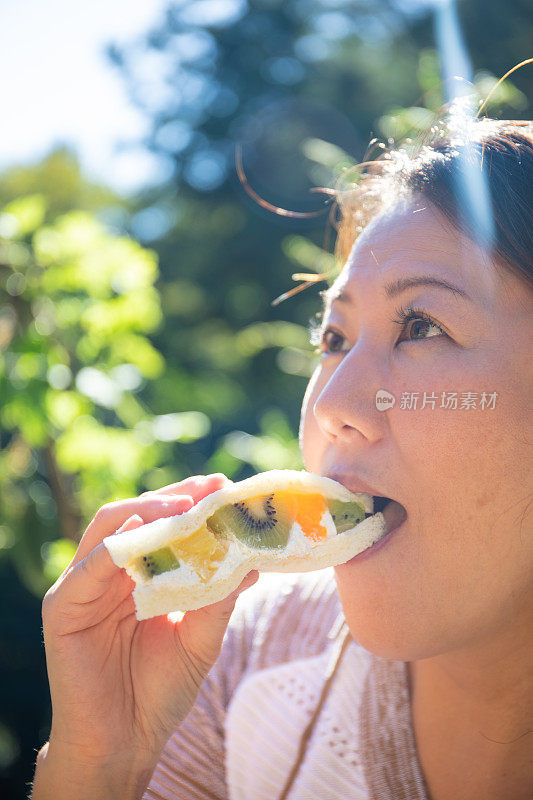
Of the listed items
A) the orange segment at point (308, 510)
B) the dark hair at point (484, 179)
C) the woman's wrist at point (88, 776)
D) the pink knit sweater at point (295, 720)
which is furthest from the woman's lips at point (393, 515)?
the woman's wrist at point (88, 776)

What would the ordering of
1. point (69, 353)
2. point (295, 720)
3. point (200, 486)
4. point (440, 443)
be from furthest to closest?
point (69, 353) → point (295, 720) → point (200, 486) → point (440, 443)

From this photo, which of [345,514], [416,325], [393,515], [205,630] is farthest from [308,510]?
[416,325]

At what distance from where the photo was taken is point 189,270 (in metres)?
14.2

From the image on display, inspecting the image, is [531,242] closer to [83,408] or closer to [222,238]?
[83,408]

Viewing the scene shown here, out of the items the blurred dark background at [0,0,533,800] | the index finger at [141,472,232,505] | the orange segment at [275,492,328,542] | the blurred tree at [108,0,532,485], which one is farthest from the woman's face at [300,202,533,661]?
the blurred tree at [108,0,532,485]

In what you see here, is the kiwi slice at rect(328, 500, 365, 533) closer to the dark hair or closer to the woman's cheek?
the woman's cheek

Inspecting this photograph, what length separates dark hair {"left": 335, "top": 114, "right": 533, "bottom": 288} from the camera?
1.71m

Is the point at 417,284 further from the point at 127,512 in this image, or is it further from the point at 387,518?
the point at 127,512

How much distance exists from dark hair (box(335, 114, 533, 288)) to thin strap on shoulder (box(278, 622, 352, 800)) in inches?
56.5

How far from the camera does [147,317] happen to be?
153 inches

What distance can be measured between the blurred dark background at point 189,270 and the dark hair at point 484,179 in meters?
1.06

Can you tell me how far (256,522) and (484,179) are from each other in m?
1.16

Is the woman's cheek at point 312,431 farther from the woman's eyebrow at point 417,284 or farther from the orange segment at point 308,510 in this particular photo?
the woman's eyebrow at point 417,284

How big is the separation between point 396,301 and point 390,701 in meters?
1.37
